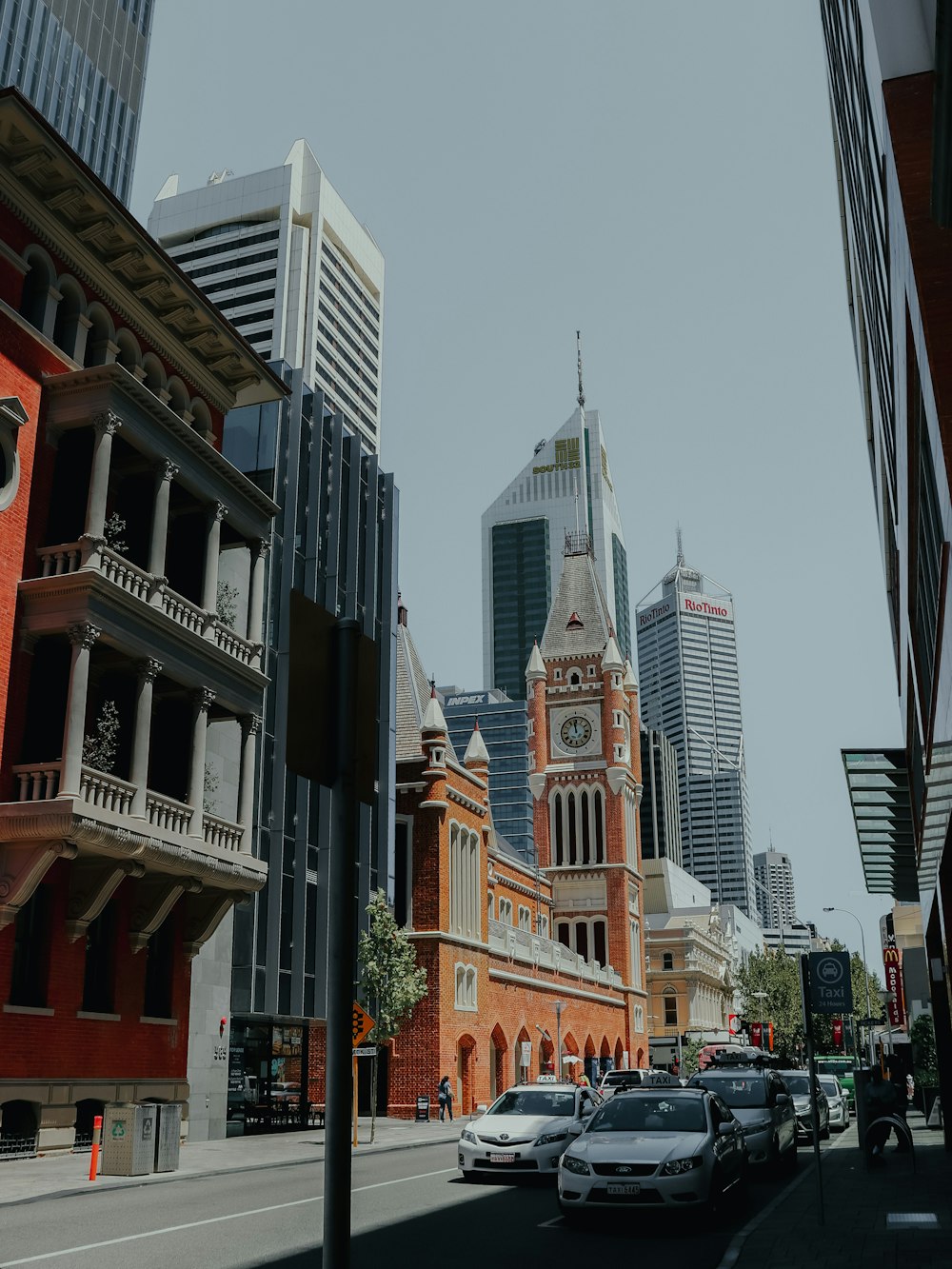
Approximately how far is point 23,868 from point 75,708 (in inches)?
104

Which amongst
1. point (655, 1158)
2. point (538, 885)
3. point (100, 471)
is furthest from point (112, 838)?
point (538, 885)

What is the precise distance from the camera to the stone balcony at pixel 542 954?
50.8 metres

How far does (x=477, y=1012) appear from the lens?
149 ft

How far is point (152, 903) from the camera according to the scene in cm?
2272

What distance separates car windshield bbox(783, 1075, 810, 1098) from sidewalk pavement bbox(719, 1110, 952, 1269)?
7.82m

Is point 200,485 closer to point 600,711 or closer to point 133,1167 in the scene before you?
point 133,1167

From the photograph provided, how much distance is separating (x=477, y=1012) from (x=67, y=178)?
33.7m

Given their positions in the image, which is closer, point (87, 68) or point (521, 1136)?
point (521, 1136)

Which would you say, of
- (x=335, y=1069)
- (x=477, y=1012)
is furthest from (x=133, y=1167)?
(x=477, y=1012)

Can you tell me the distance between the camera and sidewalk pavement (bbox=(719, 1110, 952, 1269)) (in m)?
10.5

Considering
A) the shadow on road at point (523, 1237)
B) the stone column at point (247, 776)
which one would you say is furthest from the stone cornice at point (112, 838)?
the shadow on road at point (523, 1237)

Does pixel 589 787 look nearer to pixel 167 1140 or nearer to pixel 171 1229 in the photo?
pixel 167 1140

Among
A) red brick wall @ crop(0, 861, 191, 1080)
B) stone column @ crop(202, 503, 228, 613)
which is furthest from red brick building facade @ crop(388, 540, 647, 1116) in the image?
stone column @ crop(202, 503, 228, 613)

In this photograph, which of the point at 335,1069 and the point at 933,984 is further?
the point at 933,984
